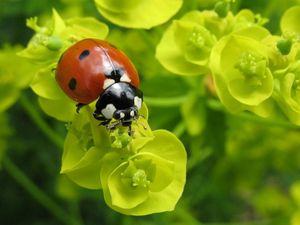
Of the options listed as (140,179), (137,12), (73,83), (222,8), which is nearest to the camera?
(140,179)

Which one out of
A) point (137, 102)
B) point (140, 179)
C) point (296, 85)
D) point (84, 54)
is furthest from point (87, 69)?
point (296, 85)

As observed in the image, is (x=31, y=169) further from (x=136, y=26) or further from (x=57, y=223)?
(x=136, y=26)

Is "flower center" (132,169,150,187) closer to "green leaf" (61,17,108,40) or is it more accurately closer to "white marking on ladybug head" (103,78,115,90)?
"white marking on ladybug head" (103,78,115,90)

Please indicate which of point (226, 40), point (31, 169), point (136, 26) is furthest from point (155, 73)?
point (31, 169)

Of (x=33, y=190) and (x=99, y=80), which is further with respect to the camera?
(x=33, y=190)

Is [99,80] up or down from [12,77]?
up

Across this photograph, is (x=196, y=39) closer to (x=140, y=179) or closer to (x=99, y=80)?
(x=99, y=80)
